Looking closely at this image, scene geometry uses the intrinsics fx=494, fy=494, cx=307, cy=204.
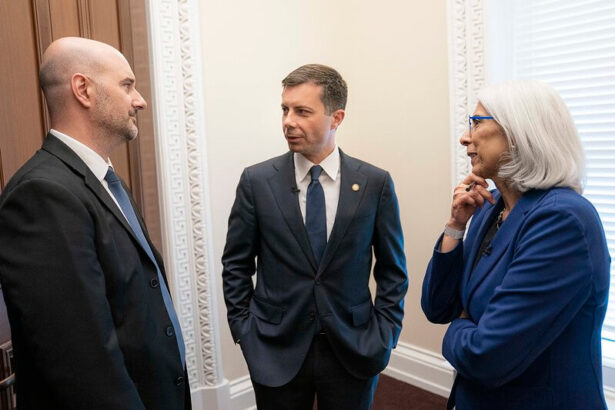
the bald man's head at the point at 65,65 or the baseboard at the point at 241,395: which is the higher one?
the bald man's head at the point at 65,65

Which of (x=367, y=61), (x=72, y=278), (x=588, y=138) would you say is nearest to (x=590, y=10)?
(x=588, y=138)

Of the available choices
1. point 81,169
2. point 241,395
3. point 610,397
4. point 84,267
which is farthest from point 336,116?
point 610,397

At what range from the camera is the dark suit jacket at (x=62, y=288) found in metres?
1.04

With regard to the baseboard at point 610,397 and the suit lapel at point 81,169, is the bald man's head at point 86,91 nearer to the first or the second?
A: the suit lapel at point 81,169

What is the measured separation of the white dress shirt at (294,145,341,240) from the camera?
1795mm

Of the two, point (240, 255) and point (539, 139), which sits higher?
point (539, 139)

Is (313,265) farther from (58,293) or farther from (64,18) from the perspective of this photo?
(64,18)

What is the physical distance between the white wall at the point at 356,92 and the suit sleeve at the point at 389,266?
1.08 meters

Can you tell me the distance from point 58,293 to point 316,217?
36.0 inches

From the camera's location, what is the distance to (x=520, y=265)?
1.21 m

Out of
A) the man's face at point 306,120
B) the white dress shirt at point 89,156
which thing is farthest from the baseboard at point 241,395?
the white dress shirt at point 89,156

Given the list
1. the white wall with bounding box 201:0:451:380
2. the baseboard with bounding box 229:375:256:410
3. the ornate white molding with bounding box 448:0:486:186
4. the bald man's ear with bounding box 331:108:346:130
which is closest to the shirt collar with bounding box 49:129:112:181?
the bald man's ear with bounding box 331:108:346:130

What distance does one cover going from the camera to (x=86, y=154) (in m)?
1.25

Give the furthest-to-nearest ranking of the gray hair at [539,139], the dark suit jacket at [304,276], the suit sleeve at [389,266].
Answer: the suit sleeve at [389,266], the dark suit jacket at [304,276], the gray hair at [539,139]
